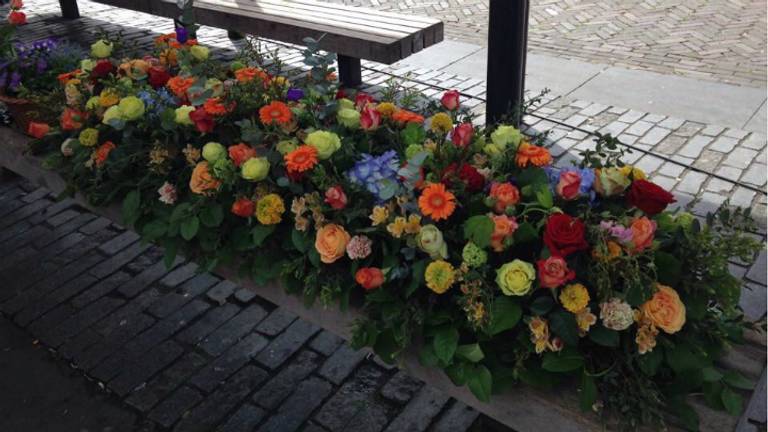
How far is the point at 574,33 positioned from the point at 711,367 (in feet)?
17.0

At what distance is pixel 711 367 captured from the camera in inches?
56.8

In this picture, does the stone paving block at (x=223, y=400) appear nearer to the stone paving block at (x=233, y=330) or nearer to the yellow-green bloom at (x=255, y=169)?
the stone paving block at (x=233, y=330)

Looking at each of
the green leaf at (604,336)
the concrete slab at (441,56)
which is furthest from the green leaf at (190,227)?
the concrete slab at (441,56)

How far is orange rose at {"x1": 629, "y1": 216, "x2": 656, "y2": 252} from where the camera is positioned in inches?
58.2

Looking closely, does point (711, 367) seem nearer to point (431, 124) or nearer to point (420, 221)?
point (420, 221)

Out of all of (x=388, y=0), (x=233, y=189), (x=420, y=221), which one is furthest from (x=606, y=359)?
(x=388, y=0)

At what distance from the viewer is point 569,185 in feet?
5.39

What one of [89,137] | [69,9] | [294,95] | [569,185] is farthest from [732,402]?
[69,9]

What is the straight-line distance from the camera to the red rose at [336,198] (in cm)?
174

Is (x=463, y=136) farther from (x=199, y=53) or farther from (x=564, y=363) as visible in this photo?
(x=199, y=53)

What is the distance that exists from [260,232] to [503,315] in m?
0.72

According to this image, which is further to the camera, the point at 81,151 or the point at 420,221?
the point at 81,151

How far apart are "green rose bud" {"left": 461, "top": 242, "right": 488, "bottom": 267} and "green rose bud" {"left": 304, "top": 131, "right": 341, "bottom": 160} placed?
53cm

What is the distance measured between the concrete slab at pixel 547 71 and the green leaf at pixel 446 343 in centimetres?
352
